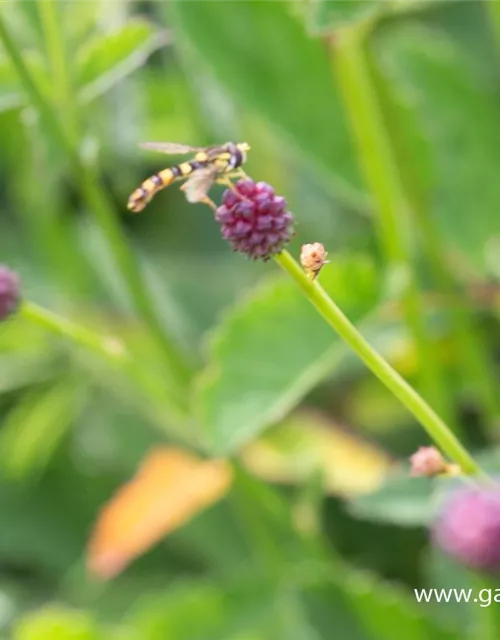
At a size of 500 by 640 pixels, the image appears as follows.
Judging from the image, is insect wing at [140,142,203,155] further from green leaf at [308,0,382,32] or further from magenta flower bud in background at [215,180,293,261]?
green leaf at [308,0,382,32]

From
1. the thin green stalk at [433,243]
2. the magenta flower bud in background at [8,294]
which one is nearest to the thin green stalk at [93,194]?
the magenta flower bud in background at [8,294]

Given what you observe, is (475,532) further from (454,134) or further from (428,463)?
(454,134)

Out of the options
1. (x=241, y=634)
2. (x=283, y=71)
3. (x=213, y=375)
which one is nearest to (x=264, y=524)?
(x=241, y=634)

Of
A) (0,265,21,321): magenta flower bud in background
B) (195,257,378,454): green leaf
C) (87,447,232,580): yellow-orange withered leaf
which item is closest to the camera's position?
(0,265,21,321): magenta flower bud in background

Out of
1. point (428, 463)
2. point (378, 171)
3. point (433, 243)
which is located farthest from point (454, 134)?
point (428, 463)

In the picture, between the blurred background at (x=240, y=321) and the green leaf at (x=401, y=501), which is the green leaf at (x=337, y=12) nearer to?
the blurred background at (x=240, y=321)

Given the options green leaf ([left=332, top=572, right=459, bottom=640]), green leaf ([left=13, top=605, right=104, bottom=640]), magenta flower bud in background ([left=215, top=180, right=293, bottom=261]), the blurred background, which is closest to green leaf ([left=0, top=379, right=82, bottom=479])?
the blurred background
